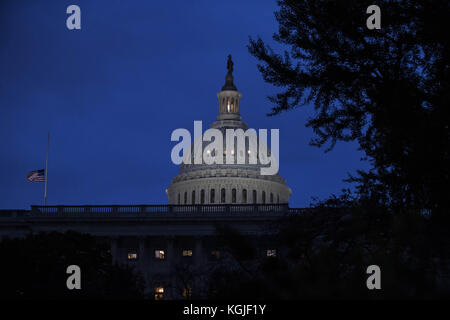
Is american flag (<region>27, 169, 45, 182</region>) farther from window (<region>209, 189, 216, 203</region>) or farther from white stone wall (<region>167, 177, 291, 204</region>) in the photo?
window (<region>209, 189, 216, 203</region>)

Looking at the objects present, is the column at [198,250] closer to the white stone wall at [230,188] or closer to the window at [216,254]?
the window at [216,254]

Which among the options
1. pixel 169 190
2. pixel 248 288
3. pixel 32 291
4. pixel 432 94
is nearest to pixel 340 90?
pixel 432 94

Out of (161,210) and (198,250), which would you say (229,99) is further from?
(198,250)

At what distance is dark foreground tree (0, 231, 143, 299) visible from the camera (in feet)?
150

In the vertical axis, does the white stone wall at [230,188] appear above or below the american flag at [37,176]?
above

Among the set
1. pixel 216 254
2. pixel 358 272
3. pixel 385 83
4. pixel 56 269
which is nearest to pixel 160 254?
pixel 216 254

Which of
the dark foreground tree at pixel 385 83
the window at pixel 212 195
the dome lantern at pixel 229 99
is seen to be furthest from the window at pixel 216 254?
the dark foreground tree at pixel 385 83

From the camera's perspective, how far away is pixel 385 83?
70.6ft

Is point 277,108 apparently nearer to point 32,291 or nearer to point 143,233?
point 32,291

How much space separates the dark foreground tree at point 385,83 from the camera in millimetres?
20625

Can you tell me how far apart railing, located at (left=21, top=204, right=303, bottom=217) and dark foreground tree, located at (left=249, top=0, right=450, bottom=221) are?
76977mm

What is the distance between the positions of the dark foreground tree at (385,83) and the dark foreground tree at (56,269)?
21265 mm

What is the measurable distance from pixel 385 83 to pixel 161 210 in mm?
83047
